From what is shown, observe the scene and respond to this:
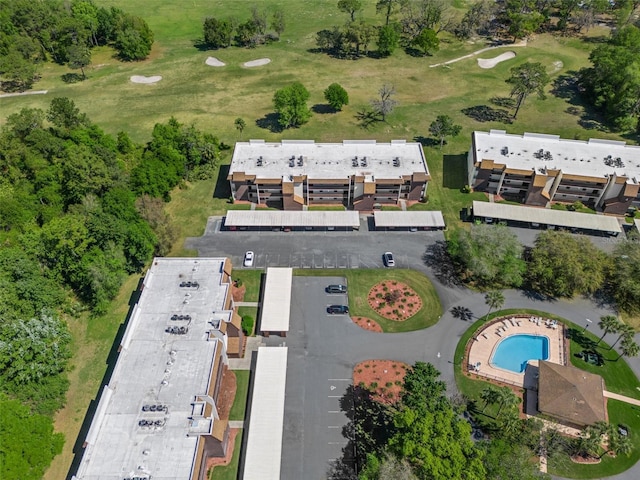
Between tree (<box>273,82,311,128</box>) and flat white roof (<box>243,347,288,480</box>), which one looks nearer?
flat white roof (<box>243,347,288,480</box>)

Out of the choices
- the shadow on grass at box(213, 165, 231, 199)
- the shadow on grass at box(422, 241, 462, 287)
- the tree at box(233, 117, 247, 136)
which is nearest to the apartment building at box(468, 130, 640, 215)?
the shadow on grass at box(422, 241, 462, 287)

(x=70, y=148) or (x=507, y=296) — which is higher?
(x=70, y=148)

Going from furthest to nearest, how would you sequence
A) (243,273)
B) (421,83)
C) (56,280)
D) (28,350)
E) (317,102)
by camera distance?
(421,83) < (317,102) < (243,273) < (56,280) < (28,350)

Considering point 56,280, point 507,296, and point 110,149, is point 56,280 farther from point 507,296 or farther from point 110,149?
point 507,296

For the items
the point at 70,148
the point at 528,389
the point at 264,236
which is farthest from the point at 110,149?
the point at 528,389

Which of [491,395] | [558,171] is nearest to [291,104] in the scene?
[558,171]

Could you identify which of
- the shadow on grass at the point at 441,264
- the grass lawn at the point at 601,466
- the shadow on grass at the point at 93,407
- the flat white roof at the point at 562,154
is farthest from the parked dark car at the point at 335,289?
the flat white roof at the point at 562,154

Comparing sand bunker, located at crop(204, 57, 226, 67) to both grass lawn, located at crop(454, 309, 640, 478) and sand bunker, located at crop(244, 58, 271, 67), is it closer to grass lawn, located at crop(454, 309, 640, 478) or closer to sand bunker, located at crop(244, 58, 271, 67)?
sand bunker, located at crop(244, 58, 271, 67)

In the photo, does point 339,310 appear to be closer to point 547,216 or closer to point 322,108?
point 547,216
